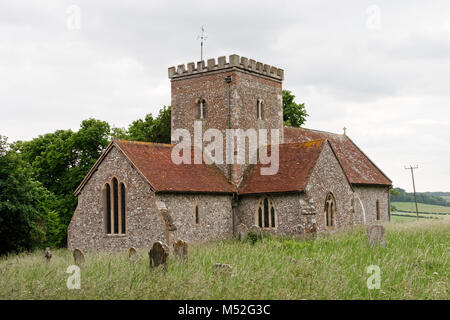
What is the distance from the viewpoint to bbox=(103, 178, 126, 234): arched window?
25938 millimetres

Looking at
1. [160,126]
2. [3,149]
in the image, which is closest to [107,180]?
[3,149]

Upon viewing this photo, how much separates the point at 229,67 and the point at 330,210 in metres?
9.03

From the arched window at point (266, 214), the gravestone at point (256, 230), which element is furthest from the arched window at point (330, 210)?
the gravestone at point (256, 230)

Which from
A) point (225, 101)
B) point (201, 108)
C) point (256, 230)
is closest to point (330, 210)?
point (256, 230)

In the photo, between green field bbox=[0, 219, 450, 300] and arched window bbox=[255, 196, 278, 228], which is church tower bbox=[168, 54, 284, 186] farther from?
green field bbox=[0, 219, 450, 300]

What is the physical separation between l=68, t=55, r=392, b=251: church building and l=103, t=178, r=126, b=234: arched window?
Answer: 5cm

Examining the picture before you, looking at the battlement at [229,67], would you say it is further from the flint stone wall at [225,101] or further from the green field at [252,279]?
the green field at [252,279]

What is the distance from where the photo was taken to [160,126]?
45094mm

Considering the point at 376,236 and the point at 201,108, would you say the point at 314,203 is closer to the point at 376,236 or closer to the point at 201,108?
the point at 376,236

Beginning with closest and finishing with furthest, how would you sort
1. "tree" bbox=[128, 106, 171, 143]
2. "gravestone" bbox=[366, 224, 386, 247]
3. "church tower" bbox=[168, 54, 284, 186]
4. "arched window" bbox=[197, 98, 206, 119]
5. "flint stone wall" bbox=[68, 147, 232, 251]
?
"gravestone" bbox=[366, 224, 386, 247], "flint stone wall" bbox=[68, 147, 232, 251], "church tower" bbox=[168, 54, 284, 186], "arched window" bbox=[197, 98, 206, 119], "tree" bbox=[128, 106, 171, 143]

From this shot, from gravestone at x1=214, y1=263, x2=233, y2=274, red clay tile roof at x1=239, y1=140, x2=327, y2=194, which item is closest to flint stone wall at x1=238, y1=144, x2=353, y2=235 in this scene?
red clay tile roof at x1=239, y1=140, x2=327, y2=194

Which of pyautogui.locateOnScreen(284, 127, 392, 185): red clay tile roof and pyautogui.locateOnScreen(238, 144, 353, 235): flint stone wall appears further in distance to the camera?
pyautogui.locateOnScreen(284, 127, 392, 185): red clay tile roof

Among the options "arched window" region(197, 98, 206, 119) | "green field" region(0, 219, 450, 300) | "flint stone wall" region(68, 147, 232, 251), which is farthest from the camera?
"arched window" region(197, 98, 206, 119)
